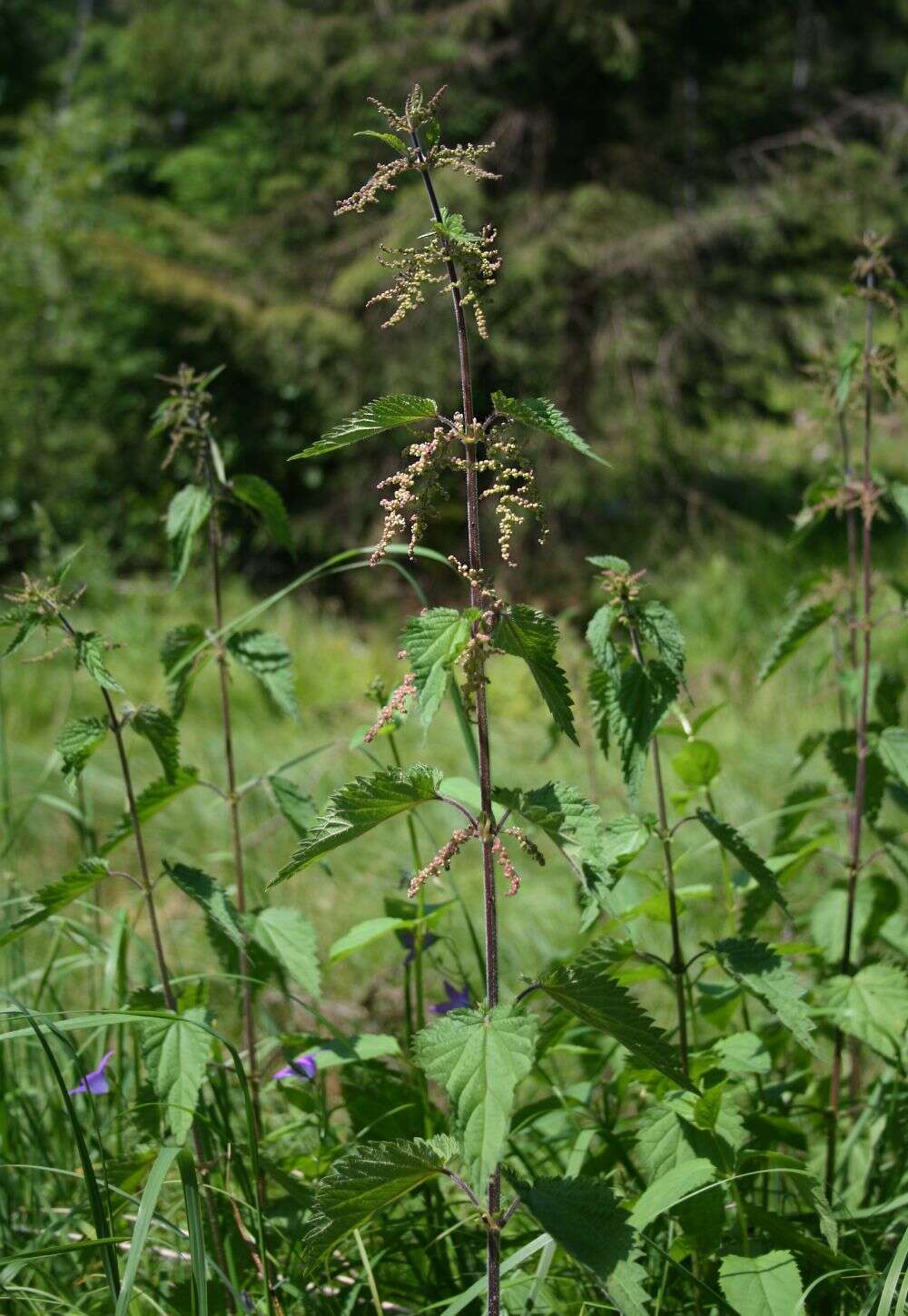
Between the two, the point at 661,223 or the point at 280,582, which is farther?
the point at 280,582

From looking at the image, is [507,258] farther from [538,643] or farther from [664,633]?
[538,643]

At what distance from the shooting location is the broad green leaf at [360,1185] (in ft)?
3.64

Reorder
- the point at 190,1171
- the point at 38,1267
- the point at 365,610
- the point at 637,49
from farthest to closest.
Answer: the point at 365,610
the point at 637,49
the point at 38,1267
the point at 190,1171

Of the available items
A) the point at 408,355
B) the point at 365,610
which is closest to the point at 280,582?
the point at 365,610

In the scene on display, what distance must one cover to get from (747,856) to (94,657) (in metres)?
0.72

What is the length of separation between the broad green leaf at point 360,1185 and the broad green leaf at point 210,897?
12.3 inches

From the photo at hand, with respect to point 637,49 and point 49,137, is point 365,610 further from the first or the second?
point 49,137

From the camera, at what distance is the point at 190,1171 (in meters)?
1.24

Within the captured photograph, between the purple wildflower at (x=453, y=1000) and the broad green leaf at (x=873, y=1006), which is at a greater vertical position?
the broad green leaf at (x=873, y=1006)

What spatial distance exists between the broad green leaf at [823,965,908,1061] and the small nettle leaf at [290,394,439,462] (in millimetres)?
1005

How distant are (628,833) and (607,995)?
0.32m

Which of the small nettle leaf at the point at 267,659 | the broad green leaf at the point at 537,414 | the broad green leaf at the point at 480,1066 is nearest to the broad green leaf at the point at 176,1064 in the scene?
the broad green leaf at the point at 480,1066

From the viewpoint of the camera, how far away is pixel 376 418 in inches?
42.5

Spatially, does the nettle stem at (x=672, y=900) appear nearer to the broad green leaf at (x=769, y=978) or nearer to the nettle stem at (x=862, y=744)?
the broad green leaf at (x=769, y=978)
